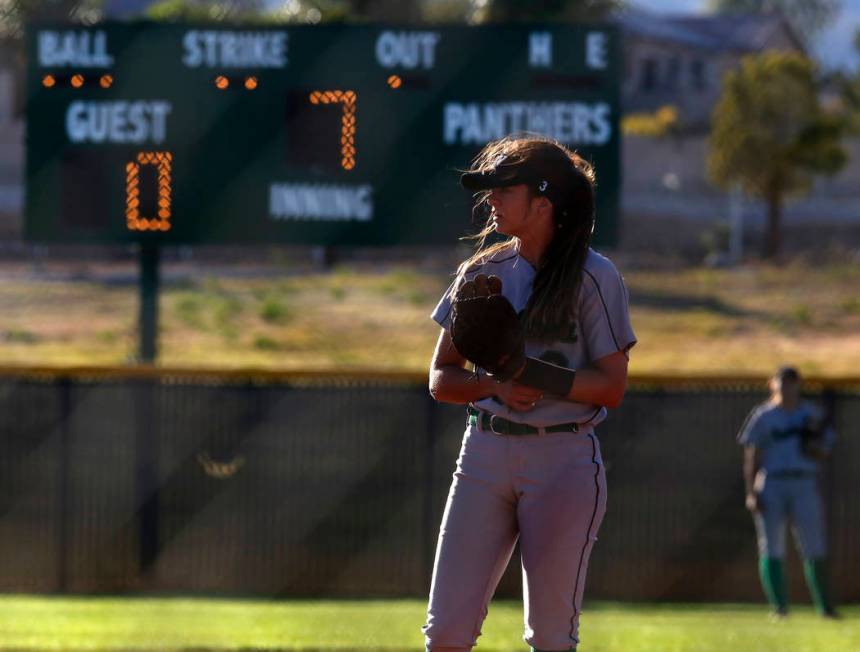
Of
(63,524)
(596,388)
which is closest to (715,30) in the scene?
(63,524)

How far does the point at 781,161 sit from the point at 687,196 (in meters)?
4.47

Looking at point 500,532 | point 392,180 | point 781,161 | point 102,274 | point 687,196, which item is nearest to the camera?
point 500,532

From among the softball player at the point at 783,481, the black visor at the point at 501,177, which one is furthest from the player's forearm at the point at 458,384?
the softball player at the point at 783,481

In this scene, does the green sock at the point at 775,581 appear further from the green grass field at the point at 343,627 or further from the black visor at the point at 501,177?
the black visor at the point at 501,177

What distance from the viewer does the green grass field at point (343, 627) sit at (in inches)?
287

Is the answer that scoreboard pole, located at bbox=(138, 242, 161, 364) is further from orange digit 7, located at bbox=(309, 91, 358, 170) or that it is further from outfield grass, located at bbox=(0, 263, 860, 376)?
outfield grass, located at bbox=(0, 263, 860, 376)

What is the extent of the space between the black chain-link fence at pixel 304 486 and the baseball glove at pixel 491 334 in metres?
7.54

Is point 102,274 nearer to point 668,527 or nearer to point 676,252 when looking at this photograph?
point 676,252

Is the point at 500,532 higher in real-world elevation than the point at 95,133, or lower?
lower

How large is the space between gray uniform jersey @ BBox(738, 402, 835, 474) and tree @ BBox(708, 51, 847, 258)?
2629 centimetres

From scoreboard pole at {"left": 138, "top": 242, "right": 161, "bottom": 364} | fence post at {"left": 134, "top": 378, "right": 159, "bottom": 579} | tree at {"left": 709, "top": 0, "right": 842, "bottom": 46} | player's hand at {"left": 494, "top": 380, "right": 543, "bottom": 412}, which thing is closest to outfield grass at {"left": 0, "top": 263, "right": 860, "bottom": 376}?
scoreboard pole at {"left": 138, "top": 242, "right": 161, "bottom": 364}

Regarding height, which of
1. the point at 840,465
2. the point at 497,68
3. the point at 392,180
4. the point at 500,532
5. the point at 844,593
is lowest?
the point at 844,593

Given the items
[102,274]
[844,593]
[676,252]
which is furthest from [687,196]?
[844,593]

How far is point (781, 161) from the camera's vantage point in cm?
3616
